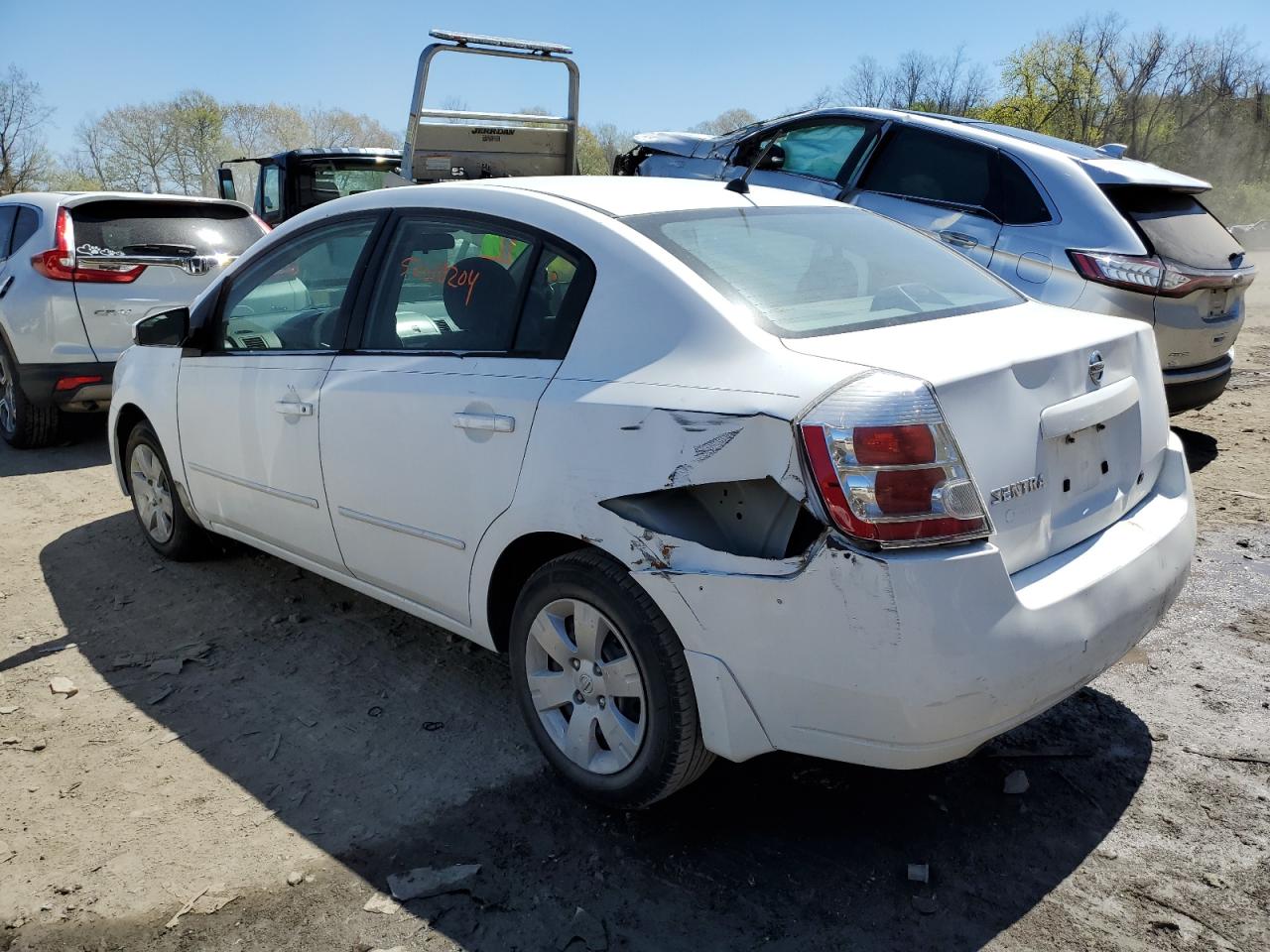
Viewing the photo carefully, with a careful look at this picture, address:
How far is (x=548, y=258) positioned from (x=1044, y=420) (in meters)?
1.42

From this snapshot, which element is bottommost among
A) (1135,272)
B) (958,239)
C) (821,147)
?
(1135,272)

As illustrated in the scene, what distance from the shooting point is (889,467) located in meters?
2.29

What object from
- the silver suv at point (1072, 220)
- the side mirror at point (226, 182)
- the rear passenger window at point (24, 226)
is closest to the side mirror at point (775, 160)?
the silver suv at point (1072, 220)

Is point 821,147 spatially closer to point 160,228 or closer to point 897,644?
point 160,228

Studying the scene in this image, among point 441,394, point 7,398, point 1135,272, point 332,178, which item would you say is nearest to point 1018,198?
point 1135,272

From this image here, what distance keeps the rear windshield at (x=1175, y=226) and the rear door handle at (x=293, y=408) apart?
441cm

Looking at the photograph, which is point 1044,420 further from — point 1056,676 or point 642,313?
point 642,313

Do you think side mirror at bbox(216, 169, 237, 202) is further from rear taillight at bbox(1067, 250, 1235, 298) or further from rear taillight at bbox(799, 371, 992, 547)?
rear taillight at bbox(799, 371, 992, 547)

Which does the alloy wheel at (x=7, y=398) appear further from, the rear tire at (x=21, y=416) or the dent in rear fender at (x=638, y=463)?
the dent in rear fender at (x=638, y=463)

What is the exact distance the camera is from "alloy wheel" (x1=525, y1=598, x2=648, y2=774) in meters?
2.77

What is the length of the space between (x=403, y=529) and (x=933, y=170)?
4.41 meters

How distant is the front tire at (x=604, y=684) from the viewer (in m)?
2.62

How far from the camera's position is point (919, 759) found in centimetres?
238

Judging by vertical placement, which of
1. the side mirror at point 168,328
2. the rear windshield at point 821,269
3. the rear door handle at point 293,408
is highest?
the rear windshield at point 821,269
